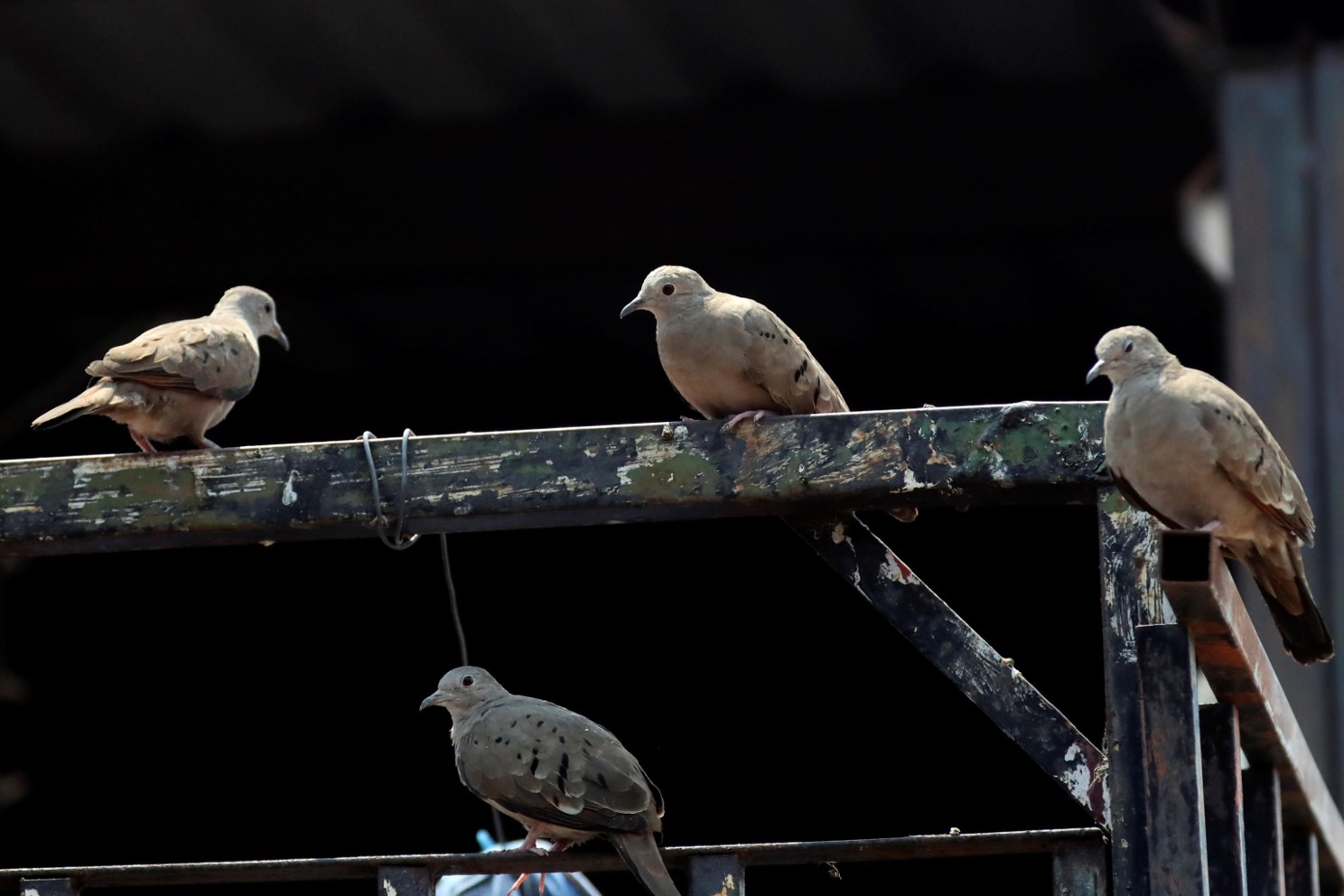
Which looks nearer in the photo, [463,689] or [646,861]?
[646,861]

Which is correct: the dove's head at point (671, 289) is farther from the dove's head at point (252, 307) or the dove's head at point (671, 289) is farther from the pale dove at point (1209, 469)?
the dove's head at point (252, 307)

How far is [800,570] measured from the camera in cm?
1145

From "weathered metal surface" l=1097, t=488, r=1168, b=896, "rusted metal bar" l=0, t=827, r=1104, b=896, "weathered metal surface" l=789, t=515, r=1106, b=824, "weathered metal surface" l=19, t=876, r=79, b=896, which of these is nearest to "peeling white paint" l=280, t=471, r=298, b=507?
"rusted metal bar" l=0, t=827, r=1104, b=896

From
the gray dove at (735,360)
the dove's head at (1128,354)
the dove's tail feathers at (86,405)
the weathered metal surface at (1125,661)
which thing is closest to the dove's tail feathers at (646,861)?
the weathered metal surface at (1125,661)

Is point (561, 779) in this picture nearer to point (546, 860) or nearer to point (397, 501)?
point (546, 860)

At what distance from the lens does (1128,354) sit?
4.09 metres

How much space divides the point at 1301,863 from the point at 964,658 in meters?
1.71

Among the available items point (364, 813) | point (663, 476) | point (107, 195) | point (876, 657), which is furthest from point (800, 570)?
point (663, 476)

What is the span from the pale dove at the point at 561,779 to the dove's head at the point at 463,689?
140 millimetres

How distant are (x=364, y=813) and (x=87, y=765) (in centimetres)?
174

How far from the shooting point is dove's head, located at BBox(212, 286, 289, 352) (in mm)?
5730

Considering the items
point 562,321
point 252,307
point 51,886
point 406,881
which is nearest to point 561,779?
point 406,881

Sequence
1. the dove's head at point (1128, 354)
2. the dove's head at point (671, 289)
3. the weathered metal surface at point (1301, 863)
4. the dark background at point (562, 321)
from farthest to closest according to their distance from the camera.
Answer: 1. the dark background at point (562, 321)
2. the weathered metal surface at point (1301, 863)
3. the dove's head at point (671, 289)
4. the dove's head at point (1128, 354)

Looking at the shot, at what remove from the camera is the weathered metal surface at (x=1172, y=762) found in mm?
3430
